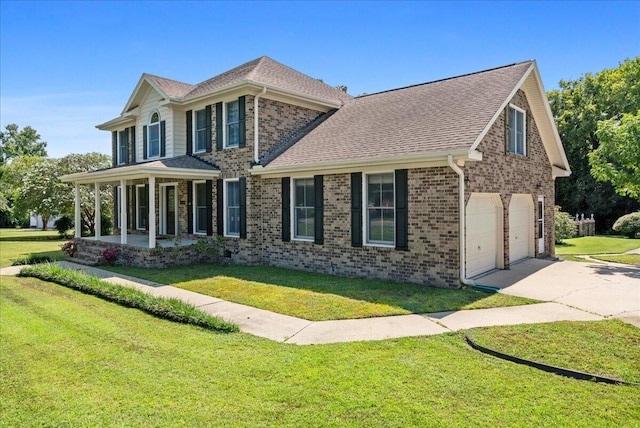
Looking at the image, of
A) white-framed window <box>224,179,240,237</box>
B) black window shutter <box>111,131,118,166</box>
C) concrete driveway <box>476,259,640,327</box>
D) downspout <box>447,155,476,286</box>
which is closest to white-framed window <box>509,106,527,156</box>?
concrete driveway <box>476,259,640,327</box>

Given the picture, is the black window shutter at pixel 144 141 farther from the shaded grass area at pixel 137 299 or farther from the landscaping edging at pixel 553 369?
the landscaping edging at pixel 553 369

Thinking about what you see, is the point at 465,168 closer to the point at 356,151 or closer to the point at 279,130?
the point at 356,151

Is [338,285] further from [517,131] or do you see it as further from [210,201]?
[517,131]

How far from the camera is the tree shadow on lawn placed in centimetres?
826

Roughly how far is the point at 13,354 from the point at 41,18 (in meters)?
9.25

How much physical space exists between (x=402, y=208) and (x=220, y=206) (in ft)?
23.4

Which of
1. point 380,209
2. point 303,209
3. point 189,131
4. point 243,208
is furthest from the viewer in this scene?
point 189,131

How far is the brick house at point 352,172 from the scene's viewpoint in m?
9.86

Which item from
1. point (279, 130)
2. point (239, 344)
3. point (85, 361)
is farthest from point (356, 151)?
point (85, 361)

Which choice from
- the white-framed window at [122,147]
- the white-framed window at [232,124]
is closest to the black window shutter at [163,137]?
the white-framed window at [232,124]

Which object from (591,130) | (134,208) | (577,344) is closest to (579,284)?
(577,344)

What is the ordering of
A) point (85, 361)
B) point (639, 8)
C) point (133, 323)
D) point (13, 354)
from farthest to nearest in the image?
1. point (639, 8)
2. point (133, 323)
3. point (13, 354)
4. point (85, 361)

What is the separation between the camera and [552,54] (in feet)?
52.4

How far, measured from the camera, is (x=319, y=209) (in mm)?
11953
